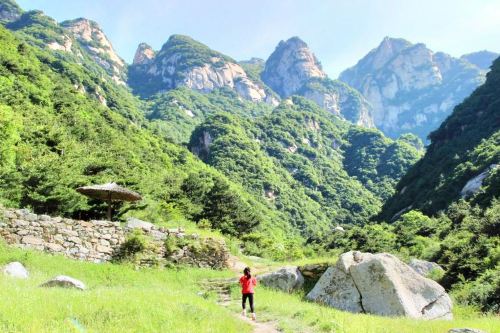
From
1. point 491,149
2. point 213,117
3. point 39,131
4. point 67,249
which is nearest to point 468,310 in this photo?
point 67,249

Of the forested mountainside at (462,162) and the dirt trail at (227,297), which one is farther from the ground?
the forested mountainside at (462,162)

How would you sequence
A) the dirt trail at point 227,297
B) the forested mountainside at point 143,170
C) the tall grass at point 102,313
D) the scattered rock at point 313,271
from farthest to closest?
the forested mountainside at point 143,170, the scattered rock at point 313,271, the dirt trail at point 227,297, the tall grass at point 102,313

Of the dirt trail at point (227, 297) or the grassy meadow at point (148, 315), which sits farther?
the dirt trail at point (227, 297)

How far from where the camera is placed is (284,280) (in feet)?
62.6

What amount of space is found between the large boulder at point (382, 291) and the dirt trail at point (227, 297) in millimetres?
3433

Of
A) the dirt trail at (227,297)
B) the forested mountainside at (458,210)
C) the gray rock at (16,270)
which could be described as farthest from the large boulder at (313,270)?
the gray rock at (16,270)

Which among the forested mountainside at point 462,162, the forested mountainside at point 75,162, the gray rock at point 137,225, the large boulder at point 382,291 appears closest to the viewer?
the large boulder at point 382,291

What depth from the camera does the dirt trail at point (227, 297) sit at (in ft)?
38.0

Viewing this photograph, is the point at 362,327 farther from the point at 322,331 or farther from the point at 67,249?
the point at 67,249

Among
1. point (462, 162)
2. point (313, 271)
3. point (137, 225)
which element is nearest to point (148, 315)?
point (313, 271)

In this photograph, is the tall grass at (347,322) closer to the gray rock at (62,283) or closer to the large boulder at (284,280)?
the large boulder at (284,280)

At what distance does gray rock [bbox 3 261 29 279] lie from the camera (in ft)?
49.6

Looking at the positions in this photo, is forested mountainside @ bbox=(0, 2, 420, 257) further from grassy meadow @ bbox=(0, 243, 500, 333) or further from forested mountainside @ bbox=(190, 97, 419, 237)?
grassy meadow @ bbox=(0, 243, 500, 333)

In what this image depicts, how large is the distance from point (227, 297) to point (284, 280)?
3.07m
